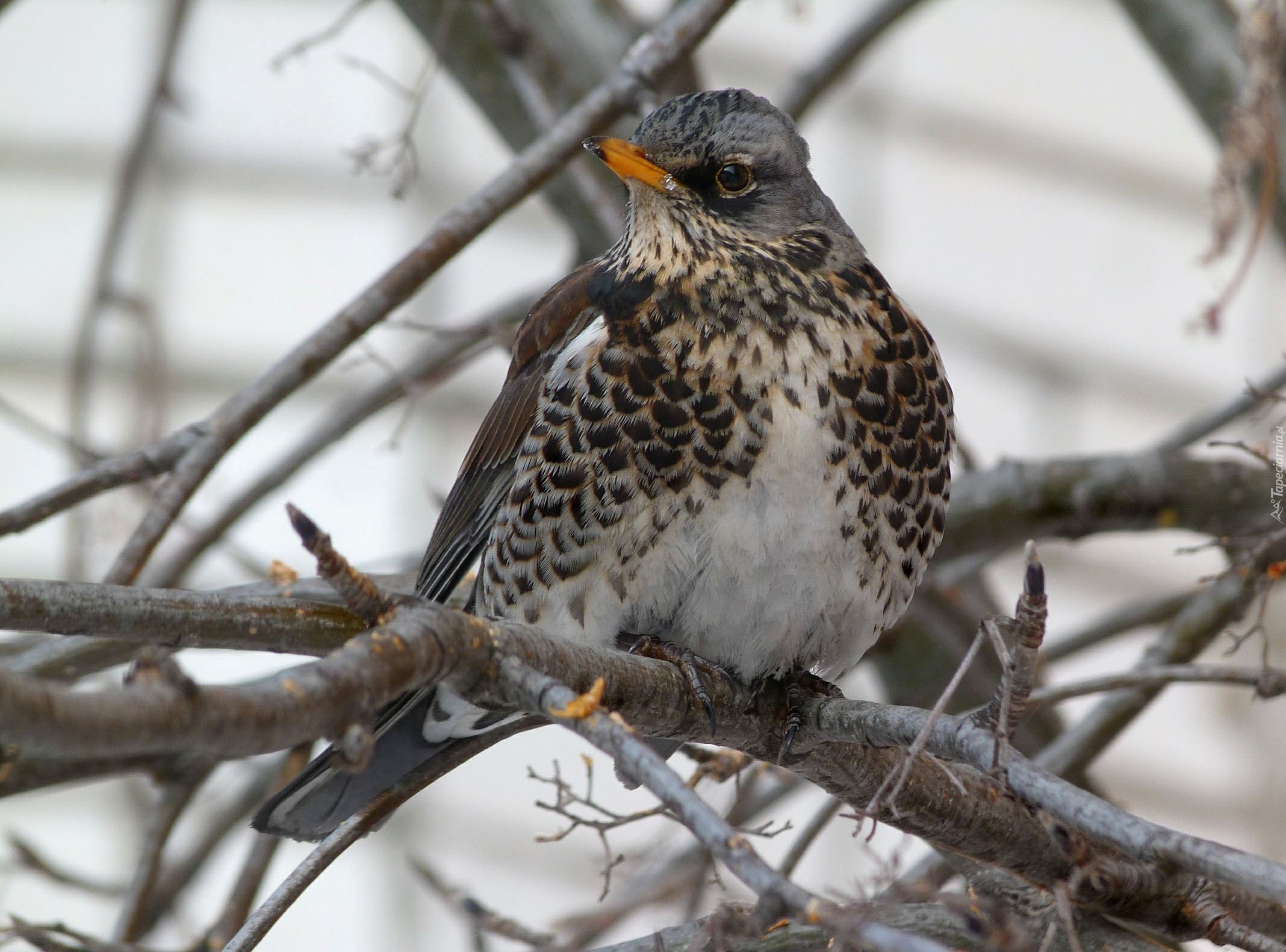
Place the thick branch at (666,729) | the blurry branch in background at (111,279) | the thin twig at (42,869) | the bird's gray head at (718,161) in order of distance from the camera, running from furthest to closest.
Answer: the blurry branch in background at (111,279) → the thin twig at (42,869) → the bird's gray head at (718,161) → the thick branch at (666,729)

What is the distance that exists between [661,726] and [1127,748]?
5.04 m

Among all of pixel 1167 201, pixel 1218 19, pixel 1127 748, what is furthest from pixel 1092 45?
pixel 1218 19

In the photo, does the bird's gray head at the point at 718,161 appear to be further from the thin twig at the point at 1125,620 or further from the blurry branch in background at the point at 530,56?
the thin twig at the point at 1125,620

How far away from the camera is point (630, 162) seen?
7.10ft

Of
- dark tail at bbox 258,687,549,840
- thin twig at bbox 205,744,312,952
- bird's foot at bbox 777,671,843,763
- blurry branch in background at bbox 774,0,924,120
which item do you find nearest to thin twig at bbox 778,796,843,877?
bird's foot at bbox 777,671,843,763

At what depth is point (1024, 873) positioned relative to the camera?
1.75 m

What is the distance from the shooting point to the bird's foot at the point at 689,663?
6.11 feet

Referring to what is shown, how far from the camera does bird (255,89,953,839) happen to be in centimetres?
199

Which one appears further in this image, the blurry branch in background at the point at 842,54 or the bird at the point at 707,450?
the blurry branch in background at the point at 842,54

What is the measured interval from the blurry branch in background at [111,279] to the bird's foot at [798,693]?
1.74m

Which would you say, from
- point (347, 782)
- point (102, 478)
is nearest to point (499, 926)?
point (347, 782)

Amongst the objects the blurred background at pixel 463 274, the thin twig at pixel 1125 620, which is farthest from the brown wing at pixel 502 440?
the blurred background at pixel 463 274

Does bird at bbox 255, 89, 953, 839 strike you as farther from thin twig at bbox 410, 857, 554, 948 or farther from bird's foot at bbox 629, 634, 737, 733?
thin twig at bbox 410, 857, 554, 948

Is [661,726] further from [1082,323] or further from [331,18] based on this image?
[1082,323]
